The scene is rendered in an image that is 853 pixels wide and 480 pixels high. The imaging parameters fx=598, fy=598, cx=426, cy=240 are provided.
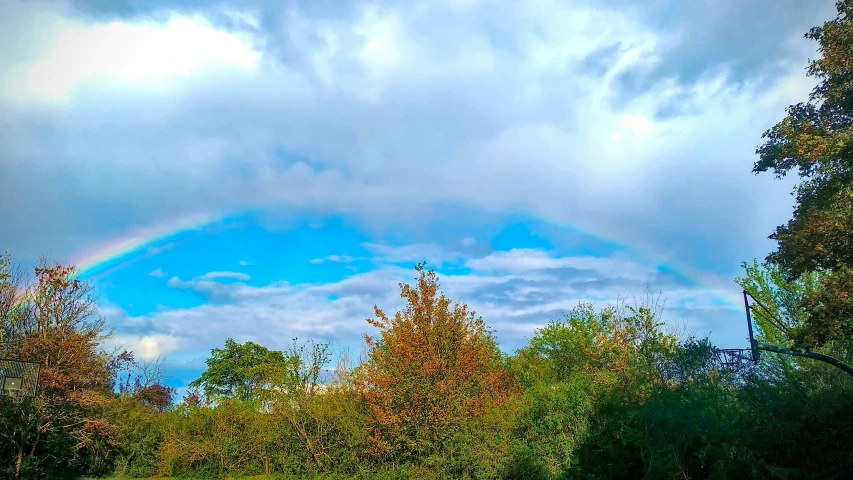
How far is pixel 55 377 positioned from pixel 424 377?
1834cm

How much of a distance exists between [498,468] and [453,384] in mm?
3099

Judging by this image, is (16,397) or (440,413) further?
(16,397)

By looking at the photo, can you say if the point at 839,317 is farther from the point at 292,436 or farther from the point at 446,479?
the point at 292,436

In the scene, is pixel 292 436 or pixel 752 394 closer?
pixel 752 394

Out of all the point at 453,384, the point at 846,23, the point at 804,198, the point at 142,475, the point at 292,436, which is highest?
the point at 846,23

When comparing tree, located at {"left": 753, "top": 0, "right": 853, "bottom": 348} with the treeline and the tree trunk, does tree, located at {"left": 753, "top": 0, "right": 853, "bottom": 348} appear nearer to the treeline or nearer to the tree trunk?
the treeline

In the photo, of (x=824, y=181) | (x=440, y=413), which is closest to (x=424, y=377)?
(x=440, y=413)

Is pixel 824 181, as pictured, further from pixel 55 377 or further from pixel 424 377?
pixel 55 377

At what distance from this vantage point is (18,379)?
2447 centimetres

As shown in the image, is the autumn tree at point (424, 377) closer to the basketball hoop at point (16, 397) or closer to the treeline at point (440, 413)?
the treeline at point (440, 413)

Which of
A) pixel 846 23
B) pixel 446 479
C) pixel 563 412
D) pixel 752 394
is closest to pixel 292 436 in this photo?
pixel 446 479

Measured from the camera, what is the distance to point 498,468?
751 inches

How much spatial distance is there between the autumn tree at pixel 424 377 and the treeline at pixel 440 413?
0.18 feet

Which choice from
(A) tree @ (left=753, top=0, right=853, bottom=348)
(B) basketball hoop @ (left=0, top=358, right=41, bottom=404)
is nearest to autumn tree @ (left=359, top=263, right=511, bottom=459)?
(A) tree @ (left=753, top=0, right=853, bottom=348)
